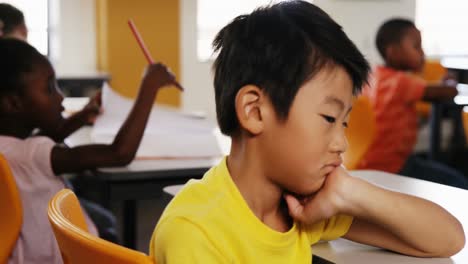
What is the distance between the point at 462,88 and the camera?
16.3 ft

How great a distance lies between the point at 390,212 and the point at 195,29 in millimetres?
5077

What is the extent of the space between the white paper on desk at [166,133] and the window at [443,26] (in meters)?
5.13

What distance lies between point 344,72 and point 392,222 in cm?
22

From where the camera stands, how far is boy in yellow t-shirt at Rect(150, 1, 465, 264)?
3.12 feet

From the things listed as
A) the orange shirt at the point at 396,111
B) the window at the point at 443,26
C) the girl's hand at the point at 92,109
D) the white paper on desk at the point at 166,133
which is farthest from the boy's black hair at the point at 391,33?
the window at the point at 443,26

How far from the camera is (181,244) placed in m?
0.87

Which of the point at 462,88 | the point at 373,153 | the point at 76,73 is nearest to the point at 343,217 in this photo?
the point at 373,153

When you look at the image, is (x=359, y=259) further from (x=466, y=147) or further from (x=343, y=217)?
(x=466, y=147)

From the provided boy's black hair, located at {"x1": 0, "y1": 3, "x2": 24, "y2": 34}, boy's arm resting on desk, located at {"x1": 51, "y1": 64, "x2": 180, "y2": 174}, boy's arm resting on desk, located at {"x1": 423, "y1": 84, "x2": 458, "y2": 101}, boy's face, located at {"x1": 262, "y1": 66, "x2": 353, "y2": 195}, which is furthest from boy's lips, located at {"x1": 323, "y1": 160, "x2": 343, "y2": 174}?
boy's arm resting on desk, located at {"x1": 423, "y1": 84, "x2": 458, "y2": 101}

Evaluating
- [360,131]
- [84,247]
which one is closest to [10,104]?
[84,247]

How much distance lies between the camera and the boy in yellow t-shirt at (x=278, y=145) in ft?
3.12

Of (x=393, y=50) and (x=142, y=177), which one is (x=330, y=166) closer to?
(x=142, y=177)

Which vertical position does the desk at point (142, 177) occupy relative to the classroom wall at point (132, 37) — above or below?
above

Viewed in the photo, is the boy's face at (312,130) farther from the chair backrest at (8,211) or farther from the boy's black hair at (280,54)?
the chair backrest at (8,211)
